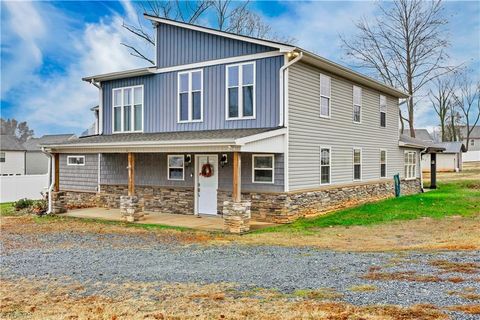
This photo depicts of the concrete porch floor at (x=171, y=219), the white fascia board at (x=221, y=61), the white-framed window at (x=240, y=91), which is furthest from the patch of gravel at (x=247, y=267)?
the white fascia board at (x=221, y=61)

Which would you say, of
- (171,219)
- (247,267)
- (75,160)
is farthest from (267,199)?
(75,160)

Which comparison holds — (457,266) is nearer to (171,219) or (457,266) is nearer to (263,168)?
(263,168)

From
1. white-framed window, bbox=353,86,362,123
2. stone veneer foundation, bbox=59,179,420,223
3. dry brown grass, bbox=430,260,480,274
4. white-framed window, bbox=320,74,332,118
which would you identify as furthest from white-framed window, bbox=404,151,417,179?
dry brown grass, bbox=430,260,480,274

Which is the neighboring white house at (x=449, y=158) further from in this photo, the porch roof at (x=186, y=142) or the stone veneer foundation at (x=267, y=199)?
the porch roof at (x=186, y=142)

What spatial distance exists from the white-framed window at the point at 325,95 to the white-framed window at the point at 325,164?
4.11 feet

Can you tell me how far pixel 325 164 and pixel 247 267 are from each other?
8.33 meters

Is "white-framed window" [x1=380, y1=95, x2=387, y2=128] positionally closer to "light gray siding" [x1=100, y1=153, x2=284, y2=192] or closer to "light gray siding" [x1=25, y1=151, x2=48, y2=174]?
"light gray siding" [x1=100, y1=153, x2=284, y2=192]

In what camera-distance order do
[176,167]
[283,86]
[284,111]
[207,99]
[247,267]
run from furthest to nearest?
1. [176,167]
2. [207,99]
3. [284,111]
4. [283,86]
5. [247,267]

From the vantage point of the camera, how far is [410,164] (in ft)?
74.8

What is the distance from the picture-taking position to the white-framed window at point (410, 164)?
73.1ft

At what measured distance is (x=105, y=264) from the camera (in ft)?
25.0

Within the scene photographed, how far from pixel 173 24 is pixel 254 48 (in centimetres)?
367

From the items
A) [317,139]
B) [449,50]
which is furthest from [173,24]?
[449,50]

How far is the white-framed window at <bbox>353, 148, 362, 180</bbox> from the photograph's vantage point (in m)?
16.9
